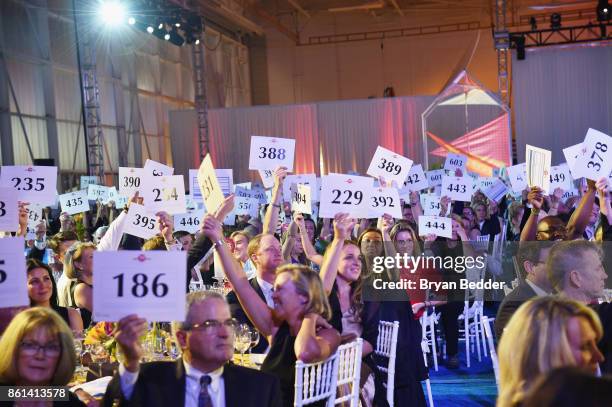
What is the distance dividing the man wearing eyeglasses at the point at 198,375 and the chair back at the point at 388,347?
2302 millimetres

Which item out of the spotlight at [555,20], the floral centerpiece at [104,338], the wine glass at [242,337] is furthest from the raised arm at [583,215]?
the spotlight at [555,20]

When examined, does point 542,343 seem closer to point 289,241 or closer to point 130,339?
point 130,339

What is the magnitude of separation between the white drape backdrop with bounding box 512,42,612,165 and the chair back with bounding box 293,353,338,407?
21566mm

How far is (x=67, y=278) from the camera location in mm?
5961

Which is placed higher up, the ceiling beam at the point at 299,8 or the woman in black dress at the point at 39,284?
the ceiling beam at the point at 299,8

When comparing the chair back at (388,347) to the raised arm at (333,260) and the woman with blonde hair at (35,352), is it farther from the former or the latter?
the woman with blonde hair at (35,352)

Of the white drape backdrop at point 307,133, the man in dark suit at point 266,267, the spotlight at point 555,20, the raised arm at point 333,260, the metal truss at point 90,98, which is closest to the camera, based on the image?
the raised arm at point 333,260

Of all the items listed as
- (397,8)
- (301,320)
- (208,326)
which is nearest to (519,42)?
(397,8)

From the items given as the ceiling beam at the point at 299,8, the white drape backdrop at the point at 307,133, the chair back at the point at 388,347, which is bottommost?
the chair back at the point at 388,347

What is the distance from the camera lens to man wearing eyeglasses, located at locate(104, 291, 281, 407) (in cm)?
287

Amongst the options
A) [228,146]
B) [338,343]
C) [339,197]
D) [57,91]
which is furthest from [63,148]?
[338,343]

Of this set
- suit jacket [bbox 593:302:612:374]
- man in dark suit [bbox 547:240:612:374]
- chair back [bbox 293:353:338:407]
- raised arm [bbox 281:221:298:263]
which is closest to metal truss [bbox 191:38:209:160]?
raised arm [bbox 281:221:298:263]

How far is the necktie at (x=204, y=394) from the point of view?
9.70 ft

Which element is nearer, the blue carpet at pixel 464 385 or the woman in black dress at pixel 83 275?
the woman in black dress at pixel 83 275
